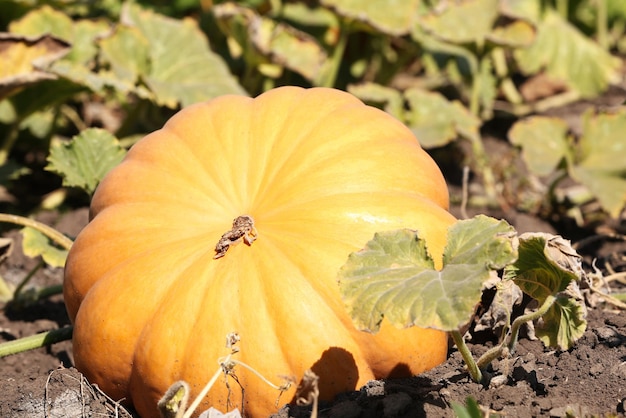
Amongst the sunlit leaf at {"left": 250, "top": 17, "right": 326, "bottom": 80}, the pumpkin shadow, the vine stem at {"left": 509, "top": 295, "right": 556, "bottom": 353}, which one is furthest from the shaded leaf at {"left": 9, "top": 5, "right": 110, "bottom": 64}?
the vine stem at {"left": 509, "top": 295, "right": 556, "bottom": 353}

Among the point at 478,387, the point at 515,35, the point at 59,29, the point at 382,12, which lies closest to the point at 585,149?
the point at 515,35

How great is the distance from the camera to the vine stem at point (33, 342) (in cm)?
265

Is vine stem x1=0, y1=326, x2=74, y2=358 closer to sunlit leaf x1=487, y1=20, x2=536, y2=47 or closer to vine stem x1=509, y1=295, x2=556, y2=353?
vine stem x1=509, y1=295, x2=556, y2=353

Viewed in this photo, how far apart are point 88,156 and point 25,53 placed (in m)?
0.88

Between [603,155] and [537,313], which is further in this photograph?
[603,155]

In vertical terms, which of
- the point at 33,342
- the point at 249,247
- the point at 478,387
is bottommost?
the point at 33,342

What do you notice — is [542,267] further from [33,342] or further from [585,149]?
[585,149]

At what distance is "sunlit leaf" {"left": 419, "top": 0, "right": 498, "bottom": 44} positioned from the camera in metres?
4.53

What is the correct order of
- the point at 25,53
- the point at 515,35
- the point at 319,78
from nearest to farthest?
1. the point at 25,53
2. the point at 515,35
3. the point at 319,78

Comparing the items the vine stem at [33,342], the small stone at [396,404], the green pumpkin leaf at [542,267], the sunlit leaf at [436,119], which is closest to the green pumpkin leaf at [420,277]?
the green pumpkin leaf at [542,267]

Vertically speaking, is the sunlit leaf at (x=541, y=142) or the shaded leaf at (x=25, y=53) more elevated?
the shaded leaf at (x=25, y=53)

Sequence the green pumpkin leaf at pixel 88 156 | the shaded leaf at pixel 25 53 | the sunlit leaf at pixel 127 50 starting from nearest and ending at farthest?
the green pumpkin leaf at pixel 88 156 → the shaded leaf at pixel 25 53 → the sunlit leaf at pixel 127 50

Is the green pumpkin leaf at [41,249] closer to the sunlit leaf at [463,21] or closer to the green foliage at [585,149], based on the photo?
the green foliage at [585,149]

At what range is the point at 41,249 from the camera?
3006 millimetres
